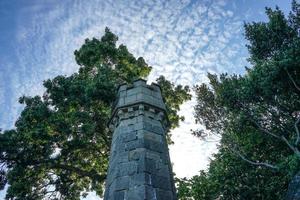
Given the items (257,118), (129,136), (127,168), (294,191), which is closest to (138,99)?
(129,136)

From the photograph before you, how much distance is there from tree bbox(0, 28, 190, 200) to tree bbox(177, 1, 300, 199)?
3.28 metres

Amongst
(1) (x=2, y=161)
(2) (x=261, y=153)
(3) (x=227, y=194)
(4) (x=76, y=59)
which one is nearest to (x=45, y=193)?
(1) (x=2, y=161)

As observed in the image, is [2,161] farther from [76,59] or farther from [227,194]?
[227,194]

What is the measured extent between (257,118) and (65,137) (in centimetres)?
1027

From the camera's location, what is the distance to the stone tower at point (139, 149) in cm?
739

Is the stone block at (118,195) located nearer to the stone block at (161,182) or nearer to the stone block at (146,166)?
the stone block at (146,166)

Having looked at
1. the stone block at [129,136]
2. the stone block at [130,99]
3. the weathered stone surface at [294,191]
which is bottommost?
the weathered stone surface at [294,191]

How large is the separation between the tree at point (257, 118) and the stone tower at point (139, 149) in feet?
21.2

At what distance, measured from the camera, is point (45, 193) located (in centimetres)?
1560

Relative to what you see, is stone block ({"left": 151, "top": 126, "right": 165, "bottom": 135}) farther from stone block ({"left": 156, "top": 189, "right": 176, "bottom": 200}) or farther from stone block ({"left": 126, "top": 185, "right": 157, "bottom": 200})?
stone block ({"left": 126, "top": 185, "right": 157, "bottom": 200})

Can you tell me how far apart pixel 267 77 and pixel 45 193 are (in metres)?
13.0

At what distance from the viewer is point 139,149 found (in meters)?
8.34

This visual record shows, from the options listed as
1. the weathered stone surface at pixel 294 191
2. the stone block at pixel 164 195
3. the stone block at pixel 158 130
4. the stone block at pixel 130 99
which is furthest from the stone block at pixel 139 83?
the weathered stone surface at pixel 294 191

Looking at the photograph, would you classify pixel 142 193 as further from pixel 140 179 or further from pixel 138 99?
pixel 138 99
